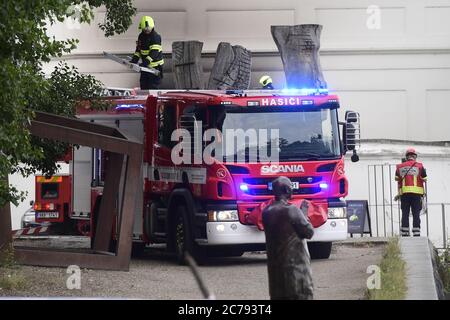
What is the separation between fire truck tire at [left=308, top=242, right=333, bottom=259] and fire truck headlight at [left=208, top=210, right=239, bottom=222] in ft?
6.01

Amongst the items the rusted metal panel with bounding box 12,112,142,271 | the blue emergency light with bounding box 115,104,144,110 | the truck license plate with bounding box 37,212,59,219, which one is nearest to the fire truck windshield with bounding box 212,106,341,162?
the rusted metal panel with bounding box 12,112,142,271

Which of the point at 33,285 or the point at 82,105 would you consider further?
the point at 82,105

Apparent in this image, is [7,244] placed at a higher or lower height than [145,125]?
lower

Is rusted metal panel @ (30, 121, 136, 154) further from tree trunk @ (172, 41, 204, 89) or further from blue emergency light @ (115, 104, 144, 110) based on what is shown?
tree trunk @ (172, 41, 204, 89)

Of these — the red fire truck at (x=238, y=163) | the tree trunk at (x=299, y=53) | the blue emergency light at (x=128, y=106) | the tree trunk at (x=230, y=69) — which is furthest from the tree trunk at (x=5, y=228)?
the tree trunk at (x=299, y=53)

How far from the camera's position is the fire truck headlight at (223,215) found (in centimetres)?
2084

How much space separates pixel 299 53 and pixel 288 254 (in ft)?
40.1

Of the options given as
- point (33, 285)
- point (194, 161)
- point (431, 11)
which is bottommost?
point (33, 285)

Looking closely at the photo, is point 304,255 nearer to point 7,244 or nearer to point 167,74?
point 7,244

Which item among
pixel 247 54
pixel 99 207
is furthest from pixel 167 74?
pixel 99 207

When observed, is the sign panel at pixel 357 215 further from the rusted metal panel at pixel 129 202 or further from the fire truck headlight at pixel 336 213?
the rusted metal panel at pixel 129 202

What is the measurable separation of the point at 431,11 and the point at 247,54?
→ 857cm

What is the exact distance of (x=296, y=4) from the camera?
33562 millimetres

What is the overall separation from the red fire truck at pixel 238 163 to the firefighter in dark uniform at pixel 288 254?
282 inches
